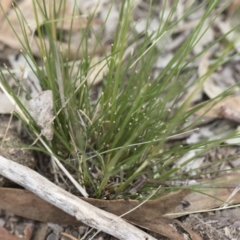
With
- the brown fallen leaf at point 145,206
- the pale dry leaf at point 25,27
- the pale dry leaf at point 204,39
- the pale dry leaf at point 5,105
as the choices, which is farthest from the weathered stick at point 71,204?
the pale dry leaf at point 204,39

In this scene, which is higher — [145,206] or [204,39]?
[204,39]

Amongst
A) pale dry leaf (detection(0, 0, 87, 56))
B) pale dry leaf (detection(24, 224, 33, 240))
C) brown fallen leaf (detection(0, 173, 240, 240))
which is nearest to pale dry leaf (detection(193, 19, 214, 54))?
pale dry leaf (detection(0, 0, 87, 56))

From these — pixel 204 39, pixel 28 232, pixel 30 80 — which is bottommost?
pixel 28 232

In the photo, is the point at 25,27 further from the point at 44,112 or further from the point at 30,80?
the point at 44,112

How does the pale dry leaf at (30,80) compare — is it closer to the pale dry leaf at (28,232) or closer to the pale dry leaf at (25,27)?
the pale dry leaf at (25,27)

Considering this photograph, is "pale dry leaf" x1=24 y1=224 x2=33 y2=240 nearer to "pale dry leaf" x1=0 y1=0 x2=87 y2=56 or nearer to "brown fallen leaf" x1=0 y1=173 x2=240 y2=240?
"brown fallen leaf" x1=0 y1=173 x2=240 y2=240

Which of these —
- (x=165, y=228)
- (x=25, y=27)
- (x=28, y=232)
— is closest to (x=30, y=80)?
(x=25, y=27)

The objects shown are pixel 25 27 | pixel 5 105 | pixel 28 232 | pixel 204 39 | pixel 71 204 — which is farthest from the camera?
pixel 204 39
